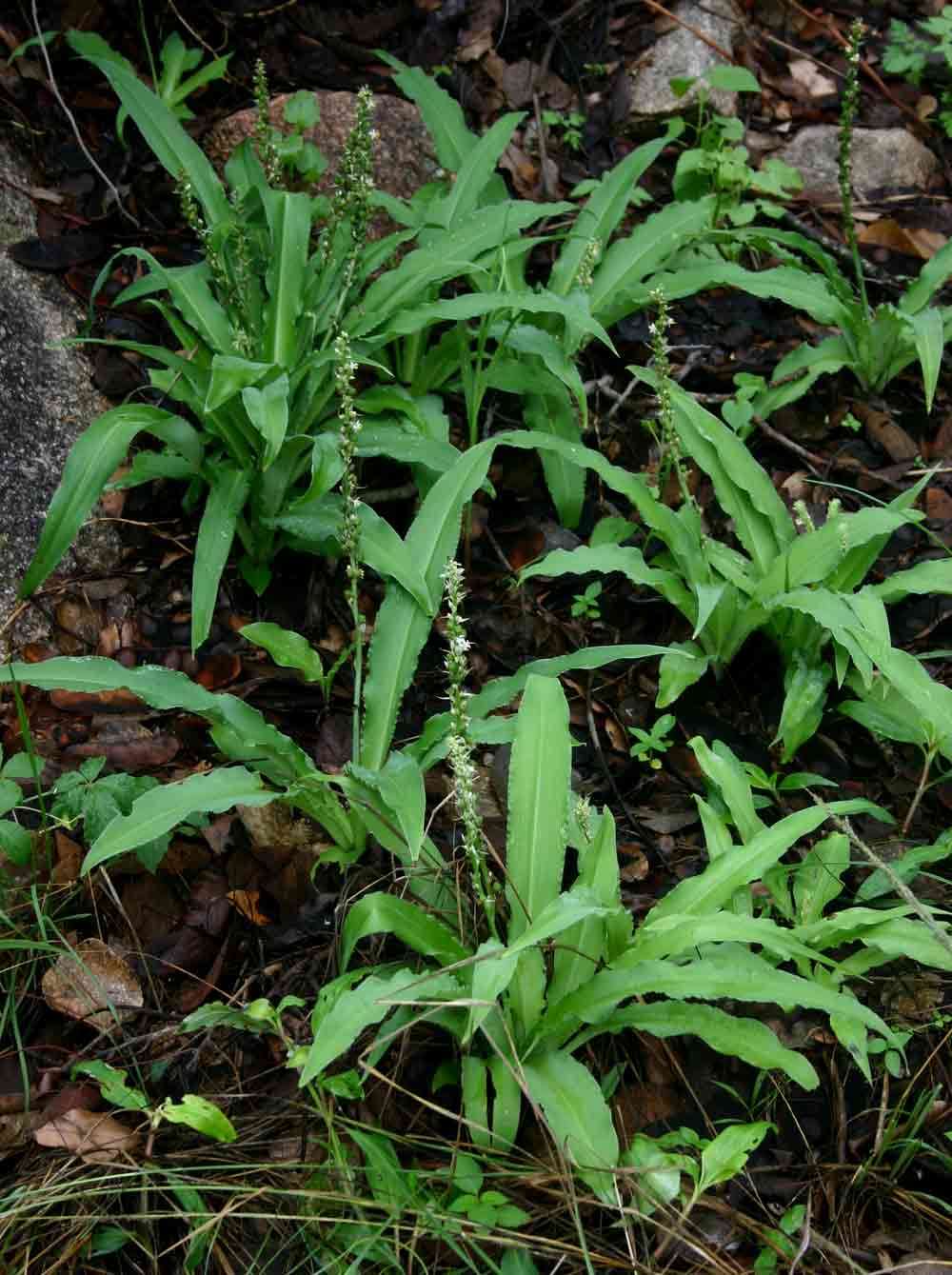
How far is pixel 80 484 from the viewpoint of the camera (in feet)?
8.57

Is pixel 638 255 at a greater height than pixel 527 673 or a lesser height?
greater

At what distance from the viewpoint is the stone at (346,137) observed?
387 centimetres

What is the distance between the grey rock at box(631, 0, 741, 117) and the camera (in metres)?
4.31

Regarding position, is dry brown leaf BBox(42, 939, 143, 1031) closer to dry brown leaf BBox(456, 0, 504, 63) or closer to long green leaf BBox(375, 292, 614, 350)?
long green leaf BBox(375, 292, 614, 350)

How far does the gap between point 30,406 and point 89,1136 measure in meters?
1.98

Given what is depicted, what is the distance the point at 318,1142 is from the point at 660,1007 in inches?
24.8

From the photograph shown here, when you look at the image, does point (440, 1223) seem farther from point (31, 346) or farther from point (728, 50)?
point (728, 50)

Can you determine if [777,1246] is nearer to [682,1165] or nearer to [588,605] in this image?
[682,1165]

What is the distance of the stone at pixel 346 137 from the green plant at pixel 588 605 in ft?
5.70

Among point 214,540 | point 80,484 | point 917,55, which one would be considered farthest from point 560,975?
point 917,55

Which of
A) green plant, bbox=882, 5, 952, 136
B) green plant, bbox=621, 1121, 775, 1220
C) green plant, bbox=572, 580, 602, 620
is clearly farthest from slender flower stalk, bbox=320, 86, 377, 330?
green plant, bbox=882, 5, 952, 136

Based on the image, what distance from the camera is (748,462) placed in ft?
9.64

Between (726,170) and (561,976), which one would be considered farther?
(726,170)

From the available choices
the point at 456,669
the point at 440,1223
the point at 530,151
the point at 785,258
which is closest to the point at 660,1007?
the point at 440,1223
